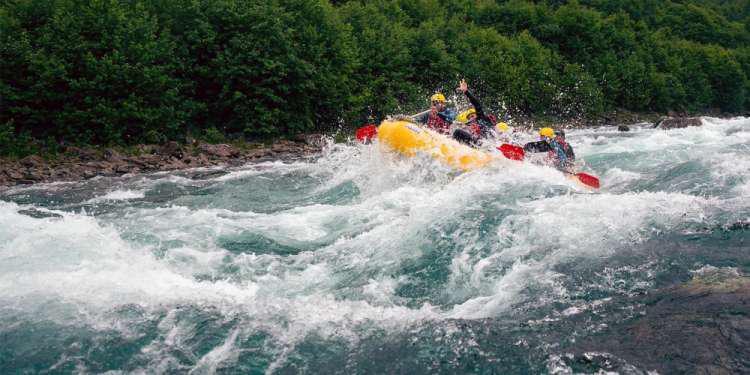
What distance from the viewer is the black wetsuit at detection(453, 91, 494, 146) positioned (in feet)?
37.4

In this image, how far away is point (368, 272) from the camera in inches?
265

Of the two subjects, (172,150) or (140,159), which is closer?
(140,159)

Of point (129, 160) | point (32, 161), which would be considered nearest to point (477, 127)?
point (129, 160)

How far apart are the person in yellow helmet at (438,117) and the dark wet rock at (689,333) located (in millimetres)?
7248

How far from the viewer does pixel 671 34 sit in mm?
41750

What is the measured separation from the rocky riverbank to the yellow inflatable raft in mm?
5163

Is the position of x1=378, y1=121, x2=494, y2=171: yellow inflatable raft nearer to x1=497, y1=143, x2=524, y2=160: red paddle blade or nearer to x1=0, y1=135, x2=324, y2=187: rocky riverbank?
x1=497, y1=143, x2=524, y2=160: red paddle blade

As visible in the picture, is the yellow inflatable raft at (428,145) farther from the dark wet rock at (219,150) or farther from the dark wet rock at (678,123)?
the dark wet rock at (678,123)

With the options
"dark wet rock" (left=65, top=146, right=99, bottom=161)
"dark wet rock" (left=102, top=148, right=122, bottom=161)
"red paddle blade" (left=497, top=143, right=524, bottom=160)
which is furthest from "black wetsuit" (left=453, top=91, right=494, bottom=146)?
"dark wet rock" (left=65, top=146, right=99, bottom=161)

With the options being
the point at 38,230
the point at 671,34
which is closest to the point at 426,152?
the point at 38,230

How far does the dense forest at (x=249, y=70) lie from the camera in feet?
45.5

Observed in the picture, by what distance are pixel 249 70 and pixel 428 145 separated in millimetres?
7186

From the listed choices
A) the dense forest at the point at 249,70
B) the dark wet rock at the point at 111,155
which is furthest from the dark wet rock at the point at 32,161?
the dark wet rock at the point at 111,155

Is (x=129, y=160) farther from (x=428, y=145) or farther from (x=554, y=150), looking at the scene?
(x=554, y=150)
